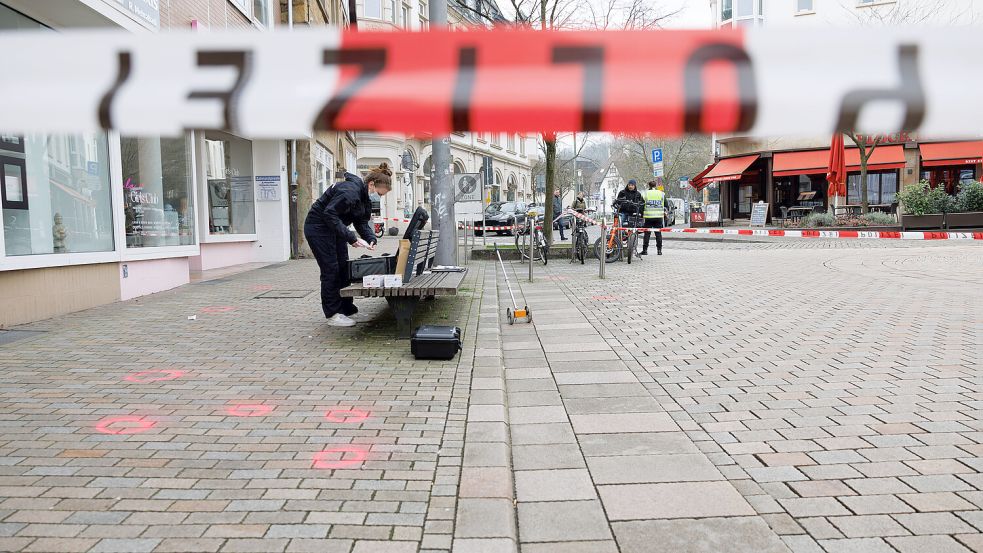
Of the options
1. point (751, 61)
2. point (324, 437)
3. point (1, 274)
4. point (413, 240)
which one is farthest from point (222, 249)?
point (751, 61)

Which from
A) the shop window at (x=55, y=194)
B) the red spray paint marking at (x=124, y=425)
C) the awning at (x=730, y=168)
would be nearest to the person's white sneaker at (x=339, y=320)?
the red spray paint marking at (x=124, y=425)

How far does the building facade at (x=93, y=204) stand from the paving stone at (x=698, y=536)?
4.98m

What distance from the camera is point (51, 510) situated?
278cm

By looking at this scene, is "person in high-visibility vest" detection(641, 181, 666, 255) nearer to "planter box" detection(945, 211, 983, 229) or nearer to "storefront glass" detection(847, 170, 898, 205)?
"planter box" detection(945, 211, 983, 229)

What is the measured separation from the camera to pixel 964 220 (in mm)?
22609

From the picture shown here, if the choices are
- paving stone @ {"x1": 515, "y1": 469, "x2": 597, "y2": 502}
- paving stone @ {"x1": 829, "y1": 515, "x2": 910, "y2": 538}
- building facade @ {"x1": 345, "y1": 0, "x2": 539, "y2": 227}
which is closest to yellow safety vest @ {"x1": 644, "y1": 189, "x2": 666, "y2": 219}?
building facade @ {"x1": 345, "y1": 0, "x2": 539, "y2": 227}

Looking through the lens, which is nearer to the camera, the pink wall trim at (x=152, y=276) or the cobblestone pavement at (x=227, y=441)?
the cobblestone pavement at (x=227, y=441)

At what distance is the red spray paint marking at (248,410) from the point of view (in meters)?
4.11

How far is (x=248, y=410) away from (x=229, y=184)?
12.8m

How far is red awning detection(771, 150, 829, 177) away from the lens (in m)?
33.5

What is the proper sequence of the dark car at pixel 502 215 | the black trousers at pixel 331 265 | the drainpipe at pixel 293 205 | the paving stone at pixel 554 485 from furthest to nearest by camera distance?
the dark car at pixel 502 215, the drainpipe at pixel 293 205, the black trousers at pixel 331 265, the paving stone at pixel 554 485

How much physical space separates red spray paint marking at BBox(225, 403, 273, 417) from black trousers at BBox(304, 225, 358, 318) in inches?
96.5

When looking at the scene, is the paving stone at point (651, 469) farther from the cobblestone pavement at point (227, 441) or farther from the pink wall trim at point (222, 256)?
the pink wall trim at point (222, 256)

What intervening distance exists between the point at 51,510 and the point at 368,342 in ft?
11.7
